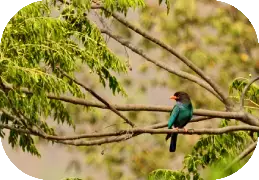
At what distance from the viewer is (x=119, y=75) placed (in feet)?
16.6

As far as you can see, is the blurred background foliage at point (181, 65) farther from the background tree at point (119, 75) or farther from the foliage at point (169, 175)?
the foliage at point (169, 175)

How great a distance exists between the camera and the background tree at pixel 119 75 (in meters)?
3.76

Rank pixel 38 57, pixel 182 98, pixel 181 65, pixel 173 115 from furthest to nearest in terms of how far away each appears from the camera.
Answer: pixel 181 65, pixel 182 98, pixel 173 115, pixel 38 57

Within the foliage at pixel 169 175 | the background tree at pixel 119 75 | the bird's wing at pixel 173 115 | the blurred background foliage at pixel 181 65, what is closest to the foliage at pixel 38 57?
the background tree at pixel 119 75

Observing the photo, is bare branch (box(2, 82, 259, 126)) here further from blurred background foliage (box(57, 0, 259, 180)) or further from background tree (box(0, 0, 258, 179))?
blurred background foliage (box(57, 0, 259, 180))

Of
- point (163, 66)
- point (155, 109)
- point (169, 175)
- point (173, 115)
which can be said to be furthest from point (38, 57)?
point (169, 175)

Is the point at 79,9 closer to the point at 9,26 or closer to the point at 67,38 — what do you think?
the point at 67,38

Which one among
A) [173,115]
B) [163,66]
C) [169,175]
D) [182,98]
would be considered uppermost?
[163,66]

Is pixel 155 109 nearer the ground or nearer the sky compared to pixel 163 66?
nearer the ground

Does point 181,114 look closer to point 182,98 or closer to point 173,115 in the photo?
point 173,115

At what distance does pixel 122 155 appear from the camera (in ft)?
31.4

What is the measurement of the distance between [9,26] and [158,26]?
6.38 metres

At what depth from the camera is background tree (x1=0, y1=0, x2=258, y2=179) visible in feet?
12.3

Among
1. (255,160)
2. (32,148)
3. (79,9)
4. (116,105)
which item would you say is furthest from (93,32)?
(255,160)
